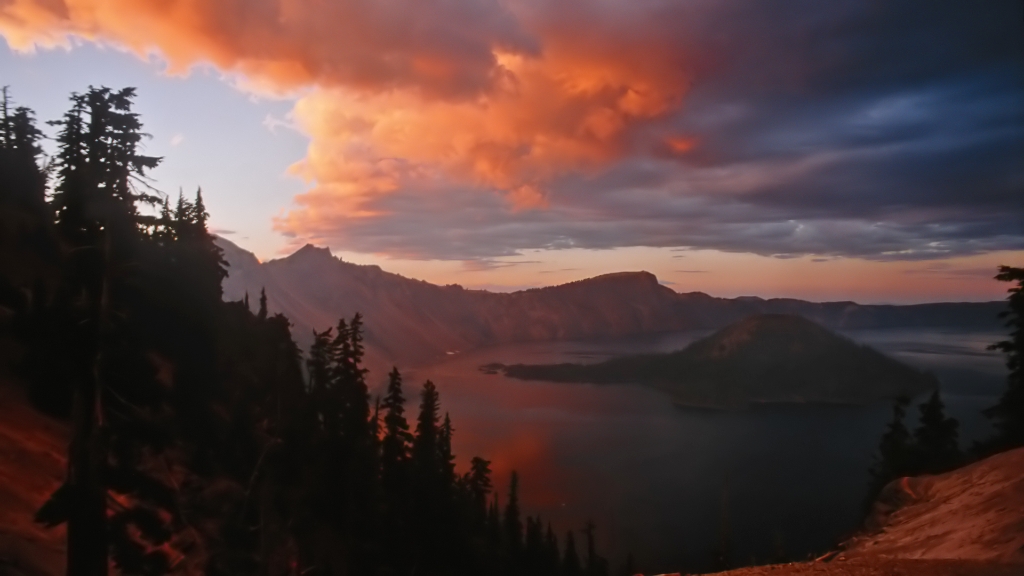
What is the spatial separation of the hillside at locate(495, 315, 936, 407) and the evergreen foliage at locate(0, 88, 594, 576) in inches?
4789

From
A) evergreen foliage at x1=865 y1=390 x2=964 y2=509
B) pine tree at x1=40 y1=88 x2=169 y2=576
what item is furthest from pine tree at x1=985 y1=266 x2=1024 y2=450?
pine tree at x1=40 y1=88 x2=169 y2=576

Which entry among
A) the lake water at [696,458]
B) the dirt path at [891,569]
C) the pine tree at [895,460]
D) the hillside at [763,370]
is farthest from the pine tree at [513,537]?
the hillside at [763,370]

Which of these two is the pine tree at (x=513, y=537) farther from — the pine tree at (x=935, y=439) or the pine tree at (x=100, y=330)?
the pine tree at (x=100, y=330)

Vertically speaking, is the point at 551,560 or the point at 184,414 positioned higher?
the point at 184,414

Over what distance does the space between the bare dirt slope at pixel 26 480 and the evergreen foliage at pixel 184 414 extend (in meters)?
1.37

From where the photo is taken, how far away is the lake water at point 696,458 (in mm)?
61906

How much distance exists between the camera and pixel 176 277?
3116 centimetres

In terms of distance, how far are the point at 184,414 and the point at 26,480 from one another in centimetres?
754

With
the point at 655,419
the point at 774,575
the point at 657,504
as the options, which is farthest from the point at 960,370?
the point at 774,575

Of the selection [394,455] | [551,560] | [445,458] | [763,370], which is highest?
[394,455]

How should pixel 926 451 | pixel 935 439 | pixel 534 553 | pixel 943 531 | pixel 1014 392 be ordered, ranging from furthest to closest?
pixel 534 553
pixel 935 439
pixel 926 451
pixel 1014 392
pixel 943 531

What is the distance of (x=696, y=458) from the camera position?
295 ft

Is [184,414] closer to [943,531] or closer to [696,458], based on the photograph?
[943,531]

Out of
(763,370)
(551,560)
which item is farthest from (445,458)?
(763,370)
